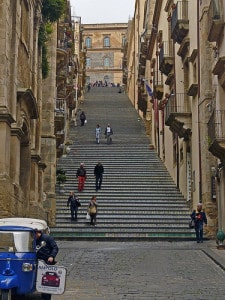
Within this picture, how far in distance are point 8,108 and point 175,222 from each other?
32.2 ft

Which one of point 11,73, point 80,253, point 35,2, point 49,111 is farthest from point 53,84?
point 80,253

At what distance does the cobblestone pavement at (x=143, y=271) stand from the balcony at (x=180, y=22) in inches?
425

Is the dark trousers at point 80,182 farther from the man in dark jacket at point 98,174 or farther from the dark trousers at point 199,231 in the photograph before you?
the dark trousers at point 199,231

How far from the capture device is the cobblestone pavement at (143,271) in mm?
11992

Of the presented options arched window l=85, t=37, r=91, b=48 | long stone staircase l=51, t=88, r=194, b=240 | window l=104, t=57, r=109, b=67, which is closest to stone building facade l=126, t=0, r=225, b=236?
long stone staircase l=51, t=88, r=194, b=240

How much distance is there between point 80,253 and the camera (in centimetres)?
1916

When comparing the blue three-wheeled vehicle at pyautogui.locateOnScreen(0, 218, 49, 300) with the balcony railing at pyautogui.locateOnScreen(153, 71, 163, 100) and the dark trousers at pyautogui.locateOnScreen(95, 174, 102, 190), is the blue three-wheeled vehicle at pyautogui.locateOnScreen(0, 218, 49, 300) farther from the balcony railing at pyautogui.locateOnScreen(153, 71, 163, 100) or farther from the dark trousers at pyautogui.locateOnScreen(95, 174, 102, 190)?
the balcony railing at pyautogui.locateOnScreen(153, 71, 163, 100)

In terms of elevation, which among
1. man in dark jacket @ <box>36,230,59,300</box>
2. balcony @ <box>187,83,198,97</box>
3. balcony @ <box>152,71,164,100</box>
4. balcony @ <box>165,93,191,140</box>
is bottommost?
man in dark jacket @ <box>36,230,59,300</box>

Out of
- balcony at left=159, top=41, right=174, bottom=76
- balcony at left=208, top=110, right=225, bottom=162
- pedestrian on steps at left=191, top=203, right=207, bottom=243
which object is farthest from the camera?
balcony at left=159, top=41, right=174, bottom=76

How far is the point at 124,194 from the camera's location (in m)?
30.2

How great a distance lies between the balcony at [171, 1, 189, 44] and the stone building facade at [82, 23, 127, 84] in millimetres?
81705

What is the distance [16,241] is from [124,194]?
19.3 m

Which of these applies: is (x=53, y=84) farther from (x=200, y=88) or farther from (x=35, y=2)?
(x=200, y=88)

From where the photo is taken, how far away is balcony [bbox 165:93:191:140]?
28.7 meters
